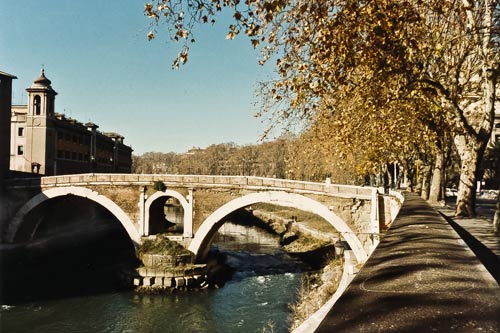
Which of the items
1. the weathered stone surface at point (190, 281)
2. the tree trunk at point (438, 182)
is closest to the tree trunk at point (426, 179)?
the tree trunk at point (438, 182)

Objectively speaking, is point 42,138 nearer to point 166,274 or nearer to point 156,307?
point 166,274

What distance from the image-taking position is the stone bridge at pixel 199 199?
19219mm

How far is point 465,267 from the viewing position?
7.06 ft

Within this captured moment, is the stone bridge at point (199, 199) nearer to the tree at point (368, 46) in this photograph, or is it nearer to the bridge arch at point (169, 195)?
the bridge arch at point (169, 195)

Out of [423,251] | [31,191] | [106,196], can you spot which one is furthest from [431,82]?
[31,191]

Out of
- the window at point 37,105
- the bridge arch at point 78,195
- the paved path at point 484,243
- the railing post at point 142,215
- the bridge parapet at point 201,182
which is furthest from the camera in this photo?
the window at point 37,105

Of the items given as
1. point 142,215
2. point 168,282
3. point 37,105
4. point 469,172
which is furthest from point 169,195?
point 469,172

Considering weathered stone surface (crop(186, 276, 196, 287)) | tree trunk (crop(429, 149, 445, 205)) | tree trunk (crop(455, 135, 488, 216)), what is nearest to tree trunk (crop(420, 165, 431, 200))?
tree trunk (crop(429, 149, 445, 205))

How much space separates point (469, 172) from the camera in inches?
348

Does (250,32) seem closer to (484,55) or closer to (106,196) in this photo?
(484,55)

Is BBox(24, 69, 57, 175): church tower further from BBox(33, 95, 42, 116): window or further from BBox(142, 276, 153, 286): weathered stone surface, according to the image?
BBox(142, 276, 153, 286): weathered stone surface

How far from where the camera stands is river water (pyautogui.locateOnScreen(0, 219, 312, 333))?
15.7m

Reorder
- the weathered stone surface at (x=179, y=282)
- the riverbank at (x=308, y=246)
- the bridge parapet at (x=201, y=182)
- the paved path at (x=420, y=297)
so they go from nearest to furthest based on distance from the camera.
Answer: the paved path at (x=420, y=297), the riverbank at (x=308, y=246), the bridge parapet at (x=201, y=182), the weathered stone surface at (x=179, y=282)

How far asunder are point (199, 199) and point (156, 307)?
21.2 ft
